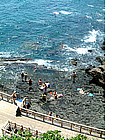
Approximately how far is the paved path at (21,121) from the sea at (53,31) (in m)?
10.9

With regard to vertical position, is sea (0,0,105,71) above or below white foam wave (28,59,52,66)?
above

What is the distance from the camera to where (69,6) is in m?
48.1

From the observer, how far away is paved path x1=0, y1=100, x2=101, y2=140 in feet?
53.6

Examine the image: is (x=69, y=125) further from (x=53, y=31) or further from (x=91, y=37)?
(x=53, y=31)

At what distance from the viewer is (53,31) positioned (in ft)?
125

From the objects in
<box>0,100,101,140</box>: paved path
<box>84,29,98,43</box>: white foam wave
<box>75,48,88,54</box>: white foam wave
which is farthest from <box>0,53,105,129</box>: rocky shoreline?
<box>84,29,98,43</box>: white foam wave

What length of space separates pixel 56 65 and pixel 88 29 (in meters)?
10.3

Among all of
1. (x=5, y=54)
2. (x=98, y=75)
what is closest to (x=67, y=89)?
(x=98, y=75)

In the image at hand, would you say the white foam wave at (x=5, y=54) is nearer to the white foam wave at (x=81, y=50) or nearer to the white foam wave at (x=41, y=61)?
the white foam wave at (x=41, y=61)

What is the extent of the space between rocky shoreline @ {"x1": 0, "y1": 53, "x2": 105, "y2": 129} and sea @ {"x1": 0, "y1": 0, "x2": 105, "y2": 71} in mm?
1693

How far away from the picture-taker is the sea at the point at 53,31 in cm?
3165

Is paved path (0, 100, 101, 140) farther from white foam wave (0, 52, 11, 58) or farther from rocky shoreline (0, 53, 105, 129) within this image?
white foam wave (0, 52, 11, 58)

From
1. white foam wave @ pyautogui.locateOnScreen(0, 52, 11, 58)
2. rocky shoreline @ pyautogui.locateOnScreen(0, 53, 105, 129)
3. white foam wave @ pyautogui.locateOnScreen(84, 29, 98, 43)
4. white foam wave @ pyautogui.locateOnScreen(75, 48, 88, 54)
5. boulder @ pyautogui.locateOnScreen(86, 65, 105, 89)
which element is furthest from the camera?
white foam wave @ pyautogui.locateOnScreen(84, 29, 98, 43)
